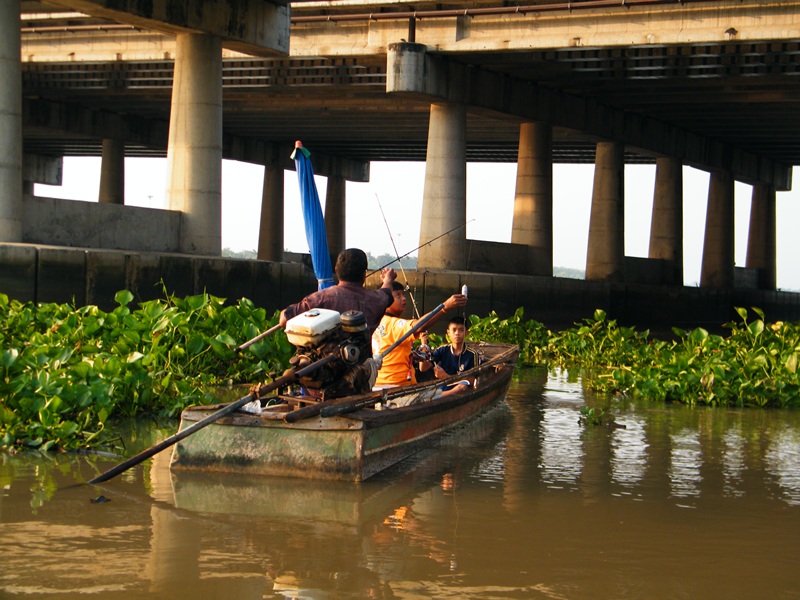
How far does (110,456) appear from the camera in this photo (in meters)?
10.9

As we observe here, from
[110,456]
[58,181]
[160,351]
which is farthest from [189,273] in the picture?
[58,181]

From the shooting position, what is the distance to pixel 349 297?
10562 millimetres

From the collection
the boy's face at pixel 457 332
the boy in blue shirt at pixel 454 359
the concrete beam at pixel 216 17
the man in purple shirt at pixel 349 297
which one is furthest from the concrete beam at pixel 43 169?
the man in purple shirt at pixel 349 297

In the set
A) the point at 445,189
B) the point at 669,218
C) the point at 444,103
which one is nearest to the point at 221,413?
the point at 445,189

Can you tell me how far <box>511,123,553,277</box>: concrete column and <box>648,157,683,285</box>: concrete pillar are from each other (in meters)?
8.79

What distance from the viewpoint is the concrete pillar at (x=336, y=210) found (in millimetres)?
59562

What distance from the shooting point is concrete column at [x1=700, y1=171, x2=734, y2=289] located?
50.6m

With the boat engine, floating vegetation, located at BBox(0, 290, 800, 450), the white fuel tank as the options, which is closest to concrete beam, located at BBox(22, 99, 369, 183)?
floating vegetation, located at BBox(0, 290, 800, 450)

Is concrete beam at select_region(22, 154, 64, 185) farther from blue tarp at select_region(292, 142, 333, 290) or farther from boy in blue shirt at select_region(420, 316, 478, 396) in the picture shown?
boy in blue shirt at select_region(420, 316, 478, 396)

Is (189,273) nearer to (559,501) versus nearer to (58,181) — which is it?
(559,501)

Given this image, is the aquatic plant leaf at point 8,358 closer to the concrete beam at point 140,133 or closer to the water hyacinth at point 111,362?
the water hyacinth at point 111,362

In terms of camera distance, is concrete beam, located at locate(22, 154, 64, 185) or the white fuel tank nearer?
the white fuel tank

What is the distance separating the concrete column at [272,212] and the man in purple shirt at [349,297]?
48078 mm

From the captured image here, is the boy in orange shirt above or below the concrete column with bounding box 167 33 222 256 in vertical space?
below
